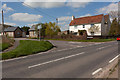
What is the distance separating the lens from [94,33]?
36.4 m

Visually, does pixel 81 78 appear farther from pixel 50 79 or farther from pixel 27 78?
pixel 27 78

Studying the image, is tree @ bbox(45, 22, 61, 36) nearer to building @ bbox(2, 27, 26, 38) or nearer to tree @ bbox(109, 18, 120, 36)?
building @ bbox(2, 27, 26, 38)

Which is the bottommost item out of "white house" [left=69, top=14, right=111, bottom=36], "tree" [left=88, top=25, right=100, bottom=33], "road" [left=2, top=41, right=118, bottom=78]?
"road" [left=2, top=41, right=118, bottom=78]

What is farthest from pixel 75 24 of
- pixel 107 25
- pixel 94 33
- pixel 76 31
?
pixel 107 25

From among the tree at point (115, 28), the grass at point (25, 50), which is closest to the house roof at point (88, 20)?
the tree at point (115, 28)

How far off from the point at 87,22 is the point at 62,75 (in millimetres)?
37756

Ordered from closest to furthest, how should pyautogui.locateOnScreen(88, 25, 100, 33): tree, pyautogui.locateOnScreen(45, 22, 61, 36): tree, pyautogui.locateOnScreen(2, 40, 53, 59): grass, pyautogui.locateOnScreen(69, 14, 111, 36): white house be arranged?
pyautogui.locateOnScreen(2, 40, 53, 59): grass, pyautogui.locateOnScreen(88, 25, 100, 33): tree, pyautogui.locateOnScreen(69, 14, 111, 36): white house, pyautogui.locateOnScreen(45, 22, 61, 36): tree

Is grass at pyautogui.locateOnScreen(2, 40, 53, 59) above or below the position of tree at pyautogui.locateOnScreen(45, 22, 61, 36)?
below

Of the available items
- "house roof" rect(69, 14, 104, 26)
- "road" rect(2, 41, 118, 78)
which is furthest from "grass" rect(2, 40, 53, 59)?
"house roof" rect(69, 14, 104, 26)

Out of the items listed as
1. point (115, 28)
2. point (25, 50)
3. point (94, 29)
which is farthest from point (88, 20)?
point (25, 50)

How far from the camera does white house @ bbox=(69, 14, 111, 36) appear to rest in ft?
A: 118

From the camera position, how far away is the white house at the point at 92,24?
35875mm

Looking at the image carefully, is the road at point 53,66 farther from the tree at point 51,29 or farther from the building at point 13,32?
the building at point 13,32

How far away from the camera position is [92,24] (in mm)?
37500
